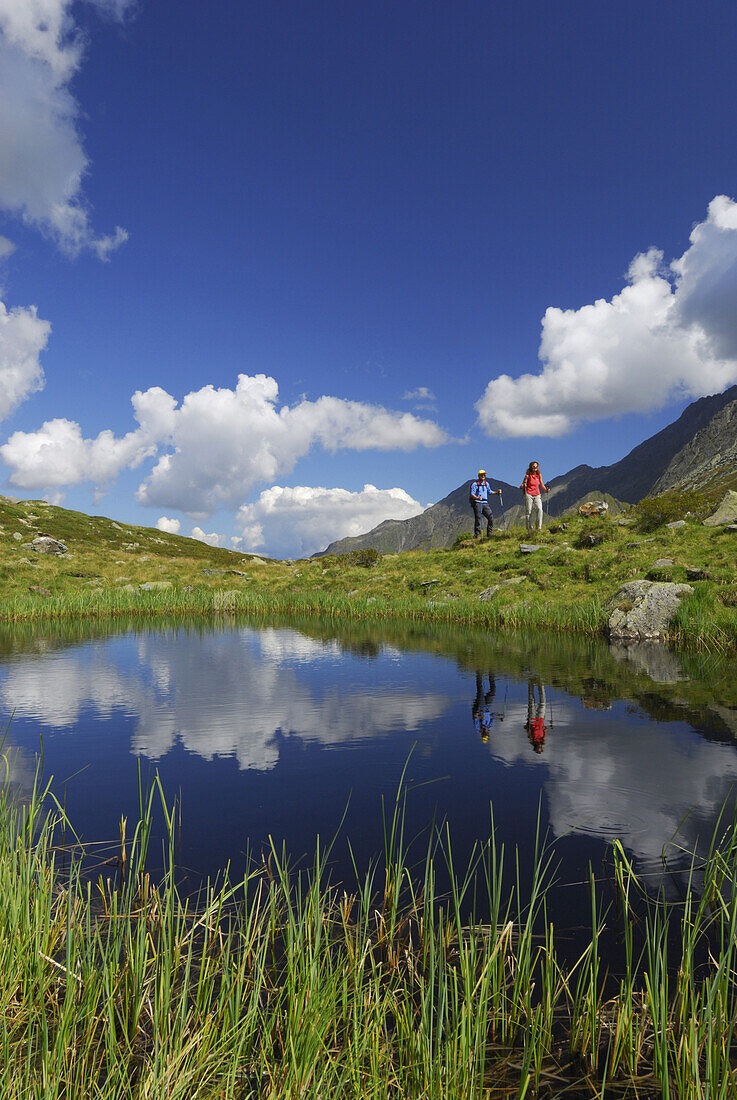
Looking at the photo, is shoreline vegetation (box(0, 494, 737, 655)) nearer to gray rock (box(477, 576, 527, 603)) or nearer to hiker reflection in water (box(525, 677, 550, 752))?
gray rock (box(477, 576, 527, 603))

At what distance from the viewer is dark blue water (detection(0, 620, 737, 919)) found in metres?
7.48

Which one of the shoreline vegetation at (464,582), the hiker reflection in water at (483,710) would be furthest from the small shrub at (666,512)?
the hiker reflection in water at (483,710)

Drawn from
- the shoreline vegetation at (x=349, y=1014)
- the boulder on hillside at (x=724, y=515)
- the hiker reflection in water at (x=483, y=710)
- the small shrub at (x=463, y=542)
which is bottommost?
the hiker reflection in water at (x=483, y=710)

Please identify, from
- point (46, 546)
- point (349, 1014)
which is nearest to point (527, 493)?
point (349, 1014)

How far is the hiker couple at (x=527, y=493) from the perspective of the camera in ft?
122

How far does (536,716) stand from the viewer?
1305 cm

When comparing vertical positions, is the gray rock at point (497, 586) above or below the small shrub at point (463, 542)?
below

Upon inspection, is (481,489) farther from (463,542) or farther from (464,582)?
(464,582)

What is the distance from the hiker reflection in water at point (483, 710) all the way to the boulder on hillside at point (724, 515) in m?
22.6

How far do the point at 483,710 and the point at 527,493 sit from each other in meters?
26.6

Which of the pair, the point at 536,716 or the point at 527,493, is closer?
the point at 536,716

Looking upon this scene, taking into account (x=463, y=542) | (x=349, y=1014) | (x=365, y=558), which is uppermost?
(x=463, y=542)

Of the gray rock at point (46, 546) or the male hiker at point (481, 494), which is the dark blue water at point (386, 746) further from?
the gray rock at point (46, 546)

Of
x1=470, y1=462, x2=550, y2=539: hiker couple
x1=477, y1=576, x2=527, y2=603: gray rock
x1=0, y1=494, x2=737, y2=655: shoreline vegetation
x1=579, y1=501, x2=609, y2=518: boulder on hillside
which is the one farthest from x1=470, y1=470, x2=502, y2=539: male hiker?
x1=477, y1=576, x2=527, y2=603: gray rock
